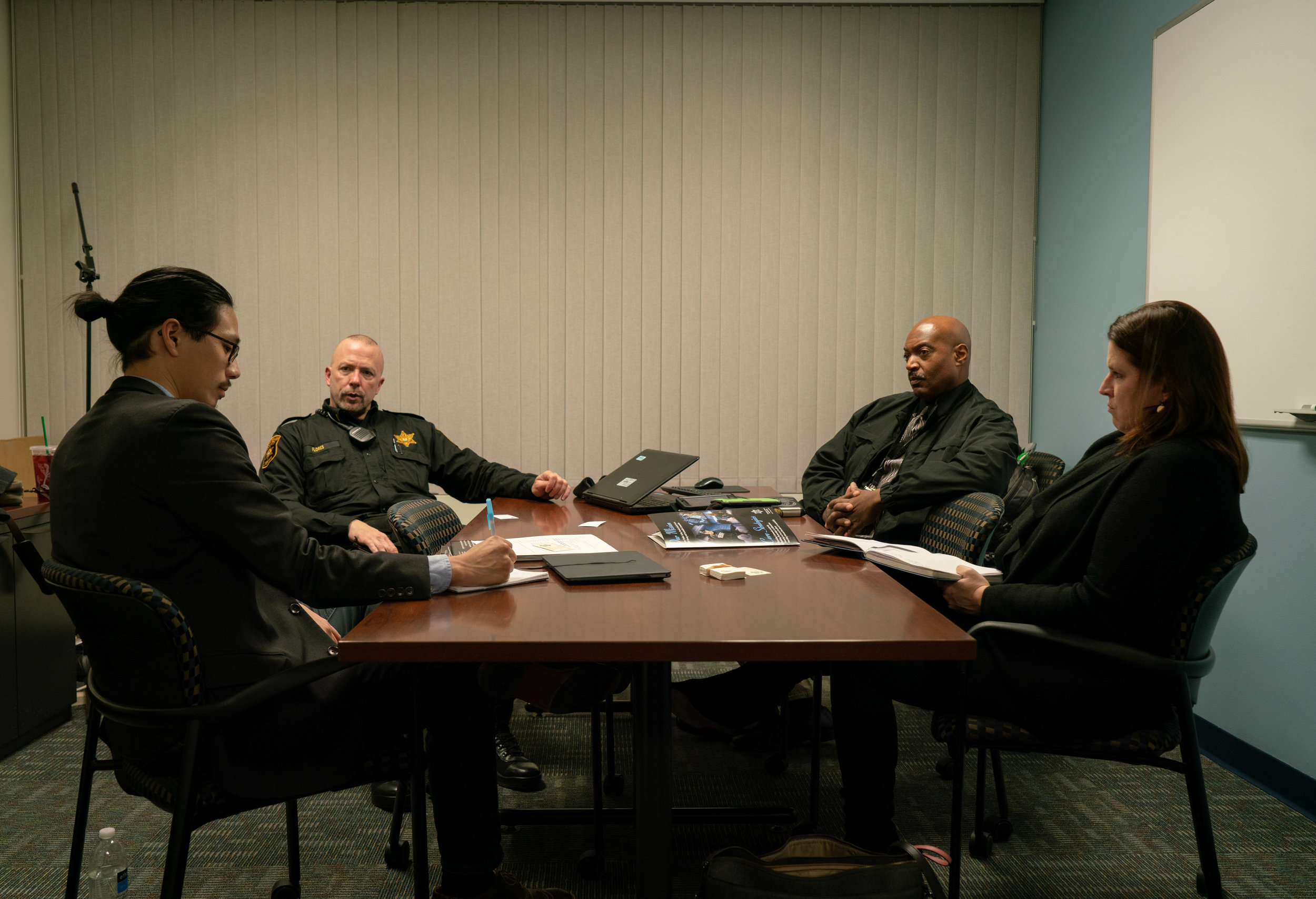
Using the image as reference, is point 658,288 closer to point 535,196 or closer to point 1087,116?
point 535,196

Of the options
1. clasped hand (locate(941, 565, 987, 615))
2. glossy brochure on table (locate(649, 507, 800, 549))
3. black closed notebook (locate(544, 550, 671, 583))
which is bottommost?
clasped hand (locate(941, 565, 987, 615))

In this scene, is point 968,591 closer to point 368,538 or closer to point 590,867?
point 590,867

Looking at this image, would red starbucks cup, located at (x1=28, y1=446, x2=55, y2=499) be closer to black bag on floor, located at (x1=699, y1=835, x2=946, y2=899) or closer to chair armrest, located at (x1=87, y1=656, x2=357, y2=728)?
chair armrest, located at (x1=87, y1=656, x2=357, y2=728)

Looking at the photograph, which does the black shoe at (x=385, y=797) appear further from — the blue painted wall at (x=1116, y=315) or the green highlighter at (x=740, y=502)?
the blue painted wall at (x=1116, y=315)

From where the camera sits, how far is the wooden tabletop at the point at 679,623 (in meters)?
1.24

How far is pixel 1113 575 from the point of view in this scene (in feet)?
5.31

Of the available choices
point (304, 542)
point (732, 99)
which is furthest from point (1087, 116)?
point (304, 542)

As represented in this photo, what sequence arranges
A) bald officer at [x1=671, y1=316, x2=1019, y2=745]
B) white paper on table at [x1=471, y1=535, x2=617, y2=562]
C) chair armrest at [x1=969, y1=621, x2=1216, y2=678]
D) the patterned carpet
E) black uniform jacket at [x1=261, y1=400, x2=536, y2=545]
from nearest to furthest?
A: chair armrest at [x1=969, y1=621, x2=1216, y2=678]
white paper on table at [x1=471, y1=535, x2=617, y2=562]
the patterned carpet
bald officer at [x1=671, y1=316, x2=1019, y2=745]
black uniform jacket at [x1=261, y1=400, x2=536, y2=545]

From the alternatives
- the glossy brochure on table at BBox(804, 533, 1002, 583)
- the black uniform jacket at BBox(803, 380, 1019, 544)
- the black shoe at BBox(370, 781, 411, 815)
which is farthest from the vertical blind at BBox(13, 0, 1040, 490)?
the glossy brochure on table at BBox(804, 533, 1002, 583)

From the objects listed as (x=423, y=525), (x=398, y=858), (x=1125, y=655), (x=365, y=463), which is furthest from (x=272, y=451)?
(x=1125, y=655)

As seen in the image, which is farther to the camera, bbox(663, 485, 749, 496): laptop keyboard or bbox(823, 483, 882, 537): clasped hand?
bbox(663, 485, 749, 496): laptop keyboard

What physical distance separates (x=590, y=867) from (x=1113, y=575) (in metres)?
1.35

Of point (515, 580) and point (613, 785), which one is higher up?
point (515, 580)

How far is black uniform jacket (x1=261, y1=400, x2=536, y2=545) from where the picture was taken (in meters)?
3.18
